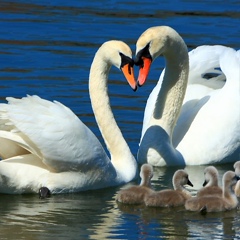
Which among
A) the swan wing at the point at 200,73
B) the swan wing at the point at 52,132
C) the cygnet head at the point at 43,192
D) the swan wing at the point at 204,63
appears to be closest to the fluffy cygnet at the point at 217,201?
the swan wing at the point at 52,132

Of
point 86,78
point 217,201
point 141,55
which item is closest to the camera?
point 217,201

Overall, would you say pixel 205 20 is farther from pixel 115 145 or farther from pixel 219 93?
pixel 115 145

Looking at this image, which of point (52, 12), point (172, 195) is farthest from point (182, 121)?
point (52, 12)

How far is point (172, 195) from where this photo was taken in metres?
12.2

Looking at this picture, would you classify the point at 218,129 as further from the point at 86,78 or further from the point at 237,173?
the point at 86,78

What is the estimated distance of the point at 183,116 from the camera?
15.0m

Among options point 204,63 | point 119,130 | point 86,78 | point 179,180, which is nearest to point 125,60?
point 119,130

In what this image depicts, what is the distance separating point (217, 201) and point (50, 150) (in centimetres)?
167

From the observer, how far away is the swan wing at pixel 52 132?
487 inches

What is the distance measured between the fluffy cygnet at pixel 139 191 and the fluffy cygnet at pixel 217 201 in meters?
0.47

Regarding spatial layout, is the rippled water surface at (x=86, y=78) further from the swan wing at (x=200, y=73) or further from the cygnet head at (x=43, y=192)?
the swan wing at (x=200, y=73)

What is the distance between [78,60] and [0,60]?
1168 mm

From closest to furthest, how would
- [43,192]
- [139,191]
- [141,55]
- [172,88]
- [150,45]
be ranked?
1. [139,191]
2. [43,192]
3. [141,55]
4. [150,45]
5. [172,88]

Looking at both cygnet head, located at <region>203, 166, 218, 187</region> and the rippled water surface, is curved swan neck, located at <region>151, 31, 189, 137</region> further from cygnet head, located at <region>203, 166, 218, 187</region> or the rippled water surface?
cygnet head, located at <region>203, 166, 218, 187</region>
